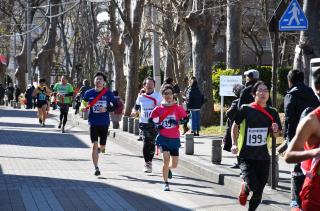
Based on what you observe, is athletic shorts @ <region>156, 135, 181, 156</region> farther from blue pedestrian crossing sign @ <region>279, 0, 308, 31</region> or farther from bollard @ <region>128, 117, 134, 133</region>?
bollard @ <region>128, 117, 134, 133</region>

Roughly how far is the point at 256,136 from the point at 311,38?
22.6ft

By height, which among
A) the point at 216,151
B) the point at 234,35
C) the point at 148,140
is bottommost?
the point at 216,151

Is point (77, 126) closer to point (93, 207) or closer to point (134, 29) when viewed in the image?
point (134, 29)

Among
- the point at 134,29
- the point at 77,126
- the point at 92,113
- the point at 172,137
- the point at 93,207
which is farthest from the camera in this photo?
the point at 77,126

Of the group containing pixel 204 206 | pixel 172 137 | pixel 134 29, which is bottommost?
pixel 204 206

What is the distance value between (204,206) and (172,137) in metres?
1.60

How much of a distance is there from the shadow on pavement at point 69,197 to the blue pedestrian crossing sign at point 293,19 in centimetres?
330

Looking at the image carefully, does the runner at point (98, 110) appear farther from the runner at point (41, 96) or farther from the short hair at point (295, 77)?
the runner at point (41, 96)

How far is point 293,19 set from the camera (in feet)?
33.0

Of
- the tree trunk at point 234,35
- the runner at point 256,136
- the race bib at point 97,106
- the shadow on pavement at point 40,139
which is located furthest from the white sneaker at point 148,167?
the tree trunk at point 234,35

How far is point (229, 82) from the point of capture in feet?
61.3

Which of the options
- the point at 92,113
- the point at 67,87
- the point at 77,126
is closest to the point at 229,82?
the point at 67,87

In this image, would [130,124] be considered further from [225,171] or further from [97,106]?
[225,171]

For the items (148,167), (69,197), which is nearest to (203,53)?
(148,167)
